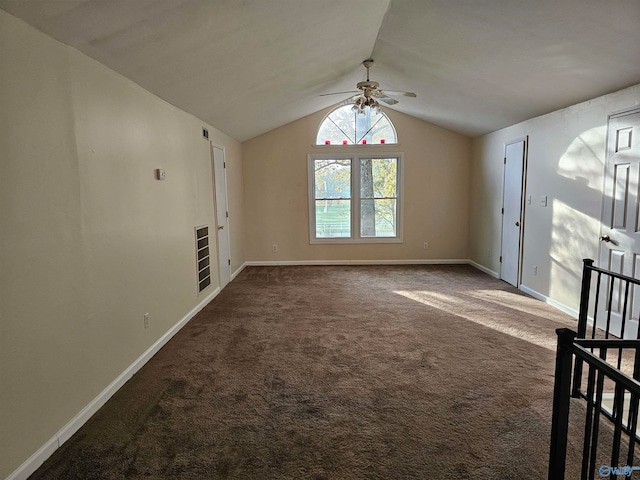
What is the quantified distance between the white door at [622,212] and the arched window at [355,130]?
378 centimetres

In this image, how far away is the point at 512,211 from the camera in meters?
5.32

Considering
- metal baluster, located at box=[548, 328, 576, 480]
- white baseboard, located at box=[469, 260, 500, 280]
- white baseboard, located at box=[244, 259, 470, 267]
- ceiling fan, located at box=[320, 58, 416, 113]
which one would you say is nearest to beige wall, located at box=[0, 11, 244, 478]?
ceiling fan, located at box=[320, 58, 416, 113]

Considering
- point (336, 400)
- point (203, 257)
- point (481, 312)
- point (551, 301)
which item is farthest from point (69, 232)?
point (551, 301)

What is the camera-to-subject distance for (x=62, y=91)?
2133 millimetres

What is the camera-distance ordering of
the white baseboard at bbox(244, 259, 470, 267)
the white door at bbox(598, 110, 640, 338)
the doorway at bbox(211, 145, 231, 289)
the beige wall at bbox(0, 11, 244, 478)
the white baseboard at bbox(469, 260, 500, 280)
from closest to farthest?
1. the beige wall at bbox(0, 11, 244, 478)
2. the white door at bbox(598, 110, 640, 338)
3. the doorway at bbox(211, 145, 231, 289)
4. the white baseboard at bbox(469, 260, 500, 280)
5. the white baseboard at bbox(244, 259, 470, 267)

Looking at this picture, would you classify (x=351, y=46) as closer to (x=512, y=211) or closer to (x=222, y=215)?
(x=222, y=215)

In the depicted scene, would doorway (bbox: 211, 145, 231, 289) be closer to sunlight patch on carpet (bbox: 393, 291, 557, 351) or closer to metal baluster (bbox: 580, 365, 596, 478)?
→ sunlight patch on carpet (bbox: 393, 291, 557, 351)

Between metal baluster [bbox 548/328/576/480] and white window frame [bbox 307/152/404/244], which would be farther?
white window frame [bbox 307/152/404/244]

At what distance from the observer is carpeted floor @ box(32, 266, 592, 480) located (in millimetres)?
1904

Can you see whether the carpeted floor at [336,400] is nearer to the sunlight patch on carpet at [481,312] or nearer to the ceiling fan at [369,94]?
the sunlight patch on carpet at [481,312]

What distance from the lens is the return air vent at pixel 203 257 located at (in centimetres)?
442

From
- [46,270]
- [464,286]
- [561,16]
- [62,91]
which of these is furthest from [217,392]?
[464,286]

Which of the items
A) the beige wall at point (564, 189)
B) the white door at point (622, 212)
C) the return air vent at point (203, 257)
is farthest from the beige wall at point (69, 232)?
the beige wall at point (564, 189)

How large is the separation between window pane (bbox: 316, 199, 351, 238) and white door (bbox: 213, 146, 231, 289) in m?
1.93
